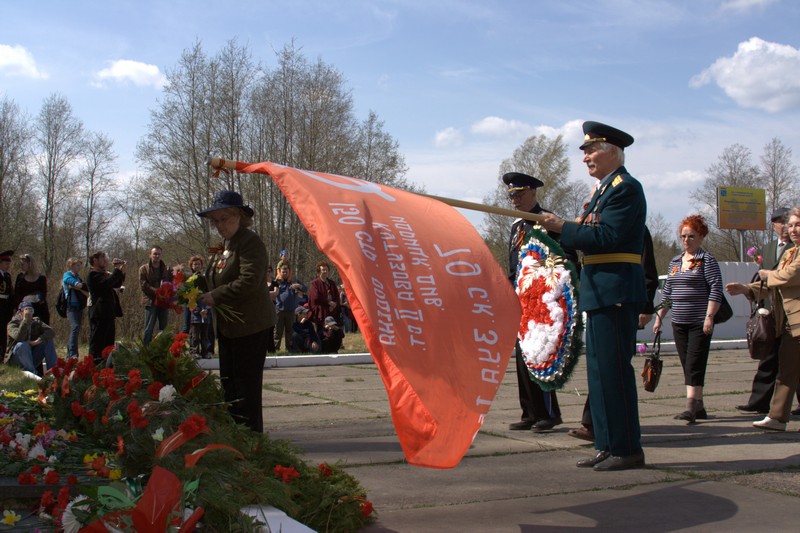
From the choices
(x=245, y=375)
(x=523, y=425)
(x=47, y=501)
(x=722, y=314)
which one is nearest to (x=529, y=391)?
(x=523, y=425)

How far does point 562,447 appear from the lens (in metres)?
6.23

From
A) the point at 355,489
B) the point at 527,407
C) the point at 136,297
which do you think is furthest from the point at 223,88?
the point at 355,489

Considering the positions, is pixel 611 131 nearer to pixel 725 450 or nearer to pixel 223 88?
pixel 725 450

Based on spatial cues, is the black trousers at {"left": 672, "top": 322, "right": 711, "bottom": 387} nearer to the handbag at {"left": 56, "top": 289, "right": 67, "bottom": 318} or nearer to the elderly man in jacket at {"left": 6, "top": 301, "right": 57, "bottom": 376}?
the elderly man in jacket at {"left": 6, "top": 301, "right": 57, "bottom": 376}

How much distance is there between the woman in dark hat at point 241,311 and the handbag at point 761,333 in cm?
457

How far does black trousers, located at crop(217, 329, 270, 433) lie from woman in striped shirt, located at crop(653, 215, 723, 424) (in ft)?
13.4

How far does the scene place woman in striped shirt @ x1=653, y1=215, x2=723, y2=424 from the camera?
775 cm

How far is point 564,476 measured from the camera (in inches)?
204

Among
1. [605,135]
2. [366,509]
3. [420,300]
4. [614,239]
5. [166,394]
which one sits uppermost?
[605,135]

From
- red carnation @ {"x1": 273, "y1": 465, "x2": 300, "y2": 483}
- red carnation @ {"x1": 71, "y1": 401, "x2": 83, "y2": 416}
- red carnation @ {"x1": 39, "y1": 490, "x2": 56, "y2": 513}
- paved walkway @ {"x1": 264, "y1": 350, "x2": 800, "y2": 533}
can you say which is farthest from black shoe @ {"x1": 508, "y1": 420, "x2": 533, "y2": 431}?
red carnation @ {"x1": 39, "y1": 490, "x2": 56, "y2": 513}

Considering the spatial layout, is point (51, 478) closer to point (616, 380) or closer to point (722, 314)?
point (616, 380)

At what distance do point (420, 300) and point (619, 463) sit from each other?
2.46m

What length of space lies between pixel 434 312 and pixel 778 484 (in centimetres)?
275

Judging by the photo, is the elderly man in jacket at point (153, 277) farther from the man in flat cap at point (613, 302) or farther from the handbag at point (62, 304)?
the man in flat cap at point (613, 302)
